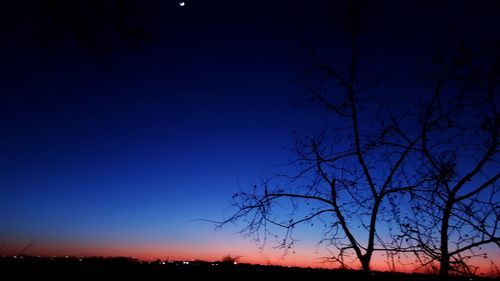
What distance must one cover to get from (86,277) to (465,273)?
654 centimetres

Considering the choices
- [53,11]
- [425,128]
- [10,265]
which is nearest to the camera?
[53,11]

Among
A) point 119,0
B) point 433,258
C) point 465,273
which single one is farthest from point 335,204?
point 119,0

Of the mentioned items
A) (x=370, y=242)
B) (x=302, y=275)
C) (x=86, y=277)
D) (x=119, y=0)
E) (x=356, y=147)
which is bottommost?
(x=86, y=277)

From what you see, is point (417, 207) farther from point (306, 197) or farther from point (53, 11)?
point (53, 11)

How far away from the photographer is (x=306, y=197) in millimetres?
8180

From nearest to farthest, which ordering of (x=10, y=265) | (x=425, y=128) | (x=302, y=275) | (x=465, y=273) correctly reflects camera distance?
(x=465, y=273), (x=10, y=265), (x=425, y=128), (x=302, y=275)

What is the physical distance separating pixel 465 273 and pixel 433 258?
0.54m

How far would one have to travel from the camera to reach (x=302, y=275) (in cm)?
891

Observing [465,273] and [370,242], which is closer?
[465,273]

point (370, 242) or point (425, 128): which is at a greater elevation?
point (425, 128)

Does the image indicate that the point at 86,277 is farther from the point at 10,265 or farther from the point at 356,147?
the point at 356,147

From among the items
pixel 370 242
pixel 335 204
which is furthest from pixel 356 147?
pixel 370 242

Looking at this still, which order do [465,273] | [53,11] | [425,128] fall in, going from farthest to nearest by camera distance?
[425,128]
[465,273]
[53,11]

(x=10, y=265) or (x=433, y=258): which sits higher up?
(x=433, y=258)
